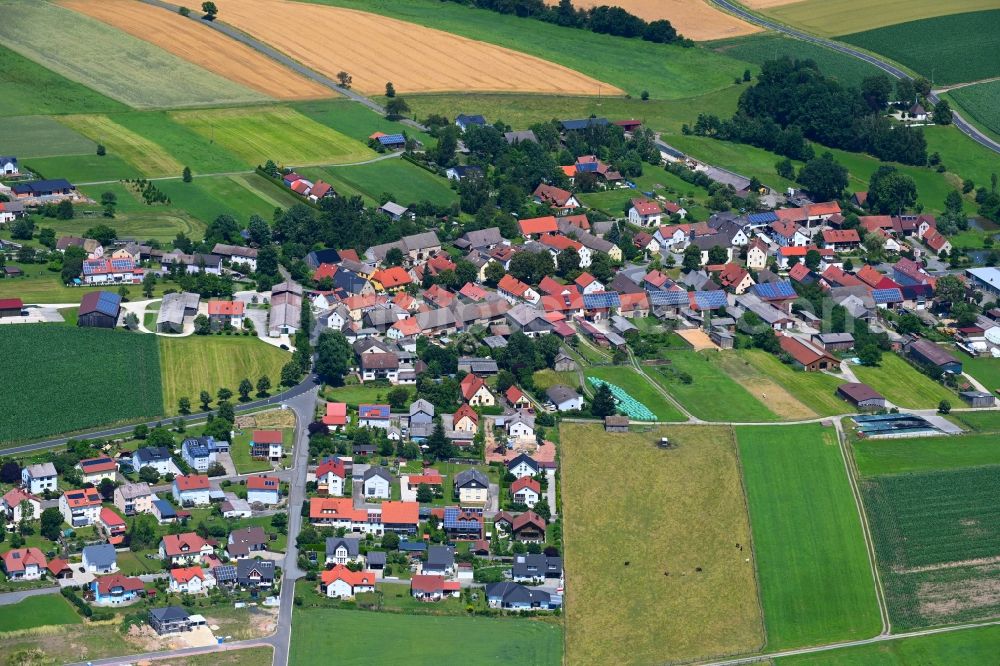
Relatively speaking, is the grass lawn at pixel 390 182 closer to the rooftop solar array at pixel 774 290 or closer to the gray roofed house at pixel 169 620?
the rooftop solar array at pixel 774 290

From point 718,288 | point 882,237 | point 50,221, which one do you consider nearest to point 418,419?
point 718,288

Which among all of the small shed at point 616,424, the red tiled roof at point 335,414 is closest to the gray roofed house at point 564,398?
the small shed at point 616,424

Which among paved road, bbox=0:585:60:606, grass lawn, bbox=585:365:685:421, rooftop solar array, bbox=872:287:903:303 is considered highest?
rooftop solar array, bbox=872:287:903:303

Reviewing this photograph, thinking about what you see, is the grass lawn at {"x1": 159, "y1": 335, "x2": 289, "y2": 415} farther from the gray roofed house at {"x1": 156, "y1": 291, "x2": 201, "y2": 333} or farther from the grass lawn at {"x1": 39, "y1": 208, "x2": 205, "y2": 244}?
the grass lawn at {"x1": 39, "y1": 208, "x2": 205, "y2": 244}

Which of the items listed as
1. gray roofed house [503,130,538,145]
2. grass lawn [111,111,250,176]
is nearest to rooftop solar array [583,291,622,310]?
gray roofed house [503,130,538,145]

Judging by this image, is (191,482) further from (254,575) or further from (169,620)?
(169,620)

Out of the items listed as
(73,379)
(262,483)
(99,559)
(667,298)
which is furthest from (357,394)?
(667,298)

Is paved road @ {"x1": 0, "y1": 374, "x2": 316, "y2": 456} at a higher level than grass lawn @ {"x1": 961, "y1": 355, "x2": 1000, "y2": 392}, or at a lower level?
lower
